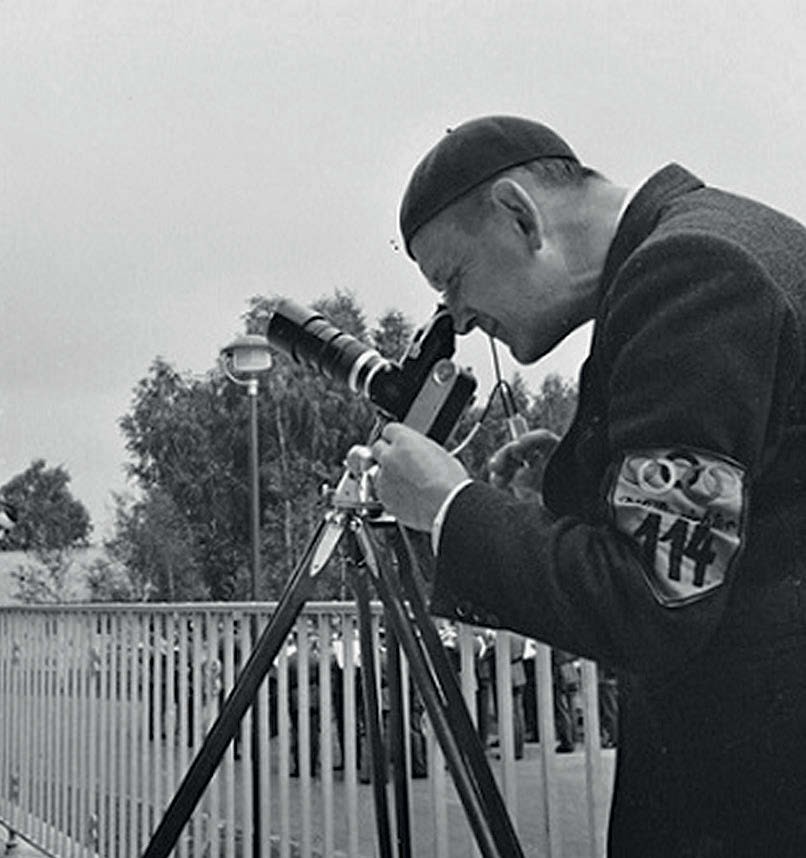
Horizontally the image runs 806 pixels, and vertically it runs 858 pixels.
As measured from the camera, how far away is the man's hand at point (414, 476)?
1.34 meters

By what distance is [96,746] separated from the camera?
4.39 meters

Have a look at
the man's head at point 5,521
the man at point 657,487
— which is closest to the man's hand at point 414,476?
the man at point 657,487

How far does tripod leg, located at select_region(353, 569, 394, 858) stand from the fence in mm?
63

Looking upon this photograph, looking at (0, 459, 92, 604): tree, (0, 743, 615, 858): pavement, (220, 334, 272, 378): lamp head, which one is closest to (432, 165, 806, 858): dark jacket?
(0, 743, 615, 858): pavement

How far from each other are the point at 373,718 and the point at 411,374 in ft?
2.45

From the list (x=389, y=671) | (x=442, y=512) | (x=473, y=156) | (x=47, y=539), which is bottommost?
(x=389, y=671)

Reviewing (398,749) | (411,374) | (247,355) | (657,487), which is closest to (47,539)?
(247,355)

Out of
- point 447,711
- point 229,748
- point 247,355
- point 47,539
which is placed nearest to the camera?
point 447,711

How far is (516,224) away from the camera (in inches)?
55.4

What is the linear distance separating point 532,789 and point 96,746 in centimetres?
222

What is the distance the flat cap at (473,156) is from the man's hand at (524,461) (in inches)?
17.4

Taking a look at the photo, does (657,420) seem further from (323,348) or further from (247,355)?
(247,355)

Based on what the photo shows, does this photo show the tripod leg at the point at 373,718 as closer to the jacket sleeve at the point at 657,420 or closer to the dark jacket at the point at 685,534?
the dark jacket at the point at 685,534

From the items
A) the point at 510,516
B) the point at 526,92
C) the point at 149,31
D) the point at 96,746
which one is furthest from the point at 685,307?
the point at 526,92
